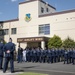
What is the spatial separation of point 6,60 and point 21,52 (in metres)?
12.2

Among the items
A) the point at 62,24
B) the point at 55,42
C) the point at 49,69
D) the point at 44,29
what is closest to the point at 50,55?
the point at 49,69

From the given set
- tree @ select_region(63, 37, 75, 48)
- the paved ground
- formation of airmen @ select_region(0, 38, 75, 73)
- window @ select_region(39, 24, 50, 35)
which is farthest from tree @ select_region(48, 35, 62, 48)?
the paved ground

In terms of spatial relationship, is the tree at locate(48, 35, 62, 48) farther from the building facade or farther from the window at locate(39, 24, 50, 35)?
the window at locate(39, 24, 50, 35)

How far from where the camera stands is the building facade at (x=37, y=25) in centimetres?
4103

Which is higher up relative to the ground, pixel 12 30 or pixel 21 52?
pixel 12 30

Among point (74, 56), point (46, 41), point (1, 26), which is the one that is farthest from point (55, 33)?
point (74, 56)

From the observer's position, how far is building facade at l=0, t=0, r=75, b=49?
41.0 metres

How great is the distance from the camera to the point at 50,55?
79.4 feet

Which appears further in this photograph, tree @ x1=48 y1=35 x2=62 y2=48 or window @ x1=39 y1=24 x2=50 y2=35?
window @ x1=39 y1=24 x2=50 y2=35

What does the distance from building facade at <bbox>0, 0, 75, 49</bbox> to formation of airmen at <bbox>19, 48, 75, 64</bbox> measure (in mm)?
15542

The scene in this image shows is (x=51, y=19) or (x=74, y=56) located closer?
(x=74, y=56)

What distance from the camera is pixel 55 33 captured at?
42.7 meters

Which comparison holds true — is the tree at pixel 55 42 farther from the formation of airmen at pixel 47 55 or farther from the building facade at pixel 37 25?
the formation of airmen at pixel 47 55

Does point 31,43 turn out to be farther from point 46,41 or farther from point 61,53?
point 61,53
